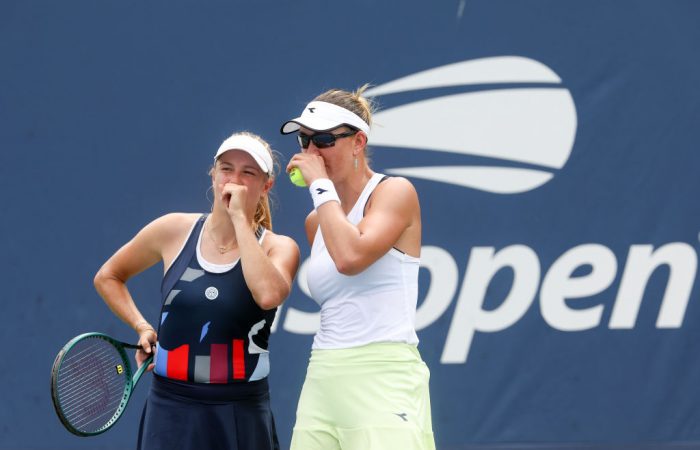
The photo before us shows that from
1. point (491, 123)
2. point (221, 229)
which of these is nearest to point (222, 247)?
point (221, 229)

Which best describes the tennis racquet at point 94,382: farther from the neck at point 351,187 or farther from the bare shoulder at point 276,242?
the neck at point 351,187

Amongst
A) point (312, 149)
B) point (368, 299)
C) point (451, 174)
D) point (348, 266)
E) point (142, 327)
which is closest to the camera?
point (348, 266)

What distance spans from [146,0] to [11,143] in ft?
2.69

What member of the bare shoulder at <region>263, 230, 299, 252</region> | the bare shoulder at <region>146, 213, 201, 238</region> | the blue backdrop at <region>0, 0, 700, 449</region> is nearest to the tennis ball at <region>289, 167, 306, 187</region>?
the bare shoulder at <region>263, 230, 299, 252</region>

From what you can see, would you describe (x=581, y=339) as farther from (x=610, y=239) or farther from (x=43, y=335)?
(x=43, y=335)

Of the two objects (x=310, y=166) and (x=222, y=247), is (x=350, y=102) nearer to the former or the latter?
(x=310, y=166)

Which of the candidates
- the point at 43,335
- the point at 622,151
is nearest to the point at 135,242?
the point at 43,335

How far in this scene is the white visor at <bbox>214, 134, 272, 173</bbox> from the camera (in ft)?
9.43

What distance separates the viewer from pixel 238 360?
2.88 m

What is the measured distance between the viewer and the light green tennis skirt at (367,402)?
2666 millimetres

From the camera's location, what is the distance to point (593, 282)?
4680 millimetres

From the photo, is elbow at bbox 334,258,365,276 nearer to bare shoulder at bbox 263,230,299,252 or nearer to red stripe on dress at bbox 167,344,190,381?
bare shoulder at bbox 263,230,299,252

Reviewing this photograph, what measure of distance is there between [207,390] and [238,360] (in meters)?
0.11

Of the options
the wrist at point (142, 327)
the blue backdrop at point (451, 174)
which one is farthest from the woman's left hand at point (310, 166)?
the blue backdrop at point (451, 174)
